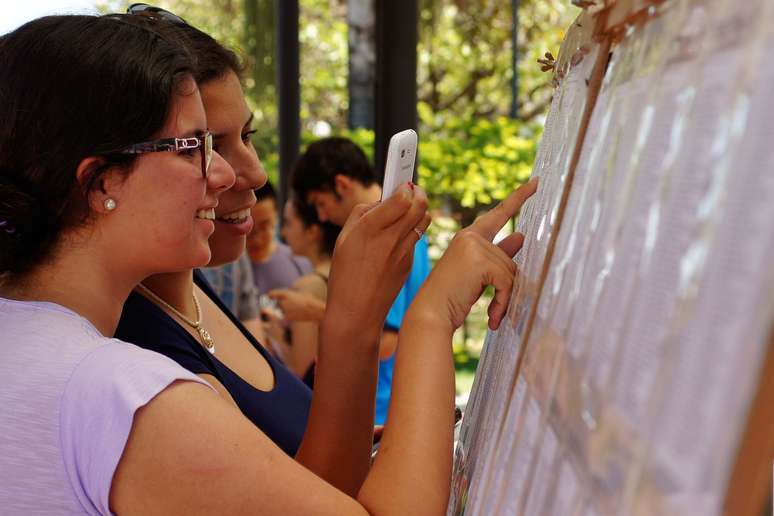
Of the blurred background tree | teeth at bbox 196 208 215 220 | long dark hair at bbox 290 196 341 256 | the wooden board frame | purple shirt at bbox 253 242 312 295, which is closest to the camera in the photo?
the wooden board frame

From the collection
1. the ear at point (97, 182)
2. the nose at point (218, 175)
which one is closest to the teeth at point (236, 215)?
the nose at point (218, 175)

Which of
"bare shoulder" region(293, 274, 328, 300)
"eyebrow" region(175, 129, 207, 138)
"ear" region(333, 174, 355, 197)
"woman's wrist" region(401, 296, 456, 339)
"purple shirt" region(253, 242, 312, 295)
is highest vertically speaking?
"eyebrow" region(175, 129, 207, 138)

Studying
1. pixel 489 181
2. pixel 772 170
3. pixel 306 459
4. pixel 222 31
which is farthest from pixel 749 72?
pixel 222 31

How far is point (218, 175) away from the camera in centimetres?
116

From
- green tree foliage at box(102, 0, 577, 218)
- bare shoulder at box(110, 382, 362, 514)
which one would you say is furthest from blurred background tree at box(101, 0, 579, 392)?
bare shoulder at box(110, 382, 362, 514)

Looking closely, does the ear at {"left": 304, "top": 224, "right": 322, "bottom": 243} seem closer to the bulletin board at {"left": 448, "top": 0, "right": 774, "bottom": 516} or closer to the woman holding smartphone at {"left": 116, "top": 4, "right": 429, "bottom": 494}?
the woman holding smartphone at {"left": 116, "top": 4, "right": 429, "bottom": 494}

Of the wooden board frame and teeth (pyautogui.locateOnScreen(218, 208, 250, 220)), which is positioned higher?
the wooden board frame

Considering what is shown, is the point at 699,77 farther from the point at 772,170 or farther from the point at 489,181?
the point at 489,181

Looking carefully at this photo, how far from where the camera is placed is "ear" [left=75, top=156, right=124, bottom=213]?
1062mm

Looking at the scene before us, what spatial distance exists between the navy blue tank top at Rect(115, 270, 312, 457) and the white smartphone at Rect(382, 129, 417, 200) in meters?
0.35

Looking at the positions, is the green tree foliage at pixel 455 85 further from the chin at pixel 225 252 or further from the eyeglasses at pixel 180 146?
the eyeglasses at pixel 180 146

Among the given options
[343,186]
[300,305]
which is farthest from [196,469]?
[343,186]

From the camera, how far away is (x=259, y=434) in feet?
3.00

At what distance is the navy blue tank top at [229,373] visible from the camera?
122 centimetres
